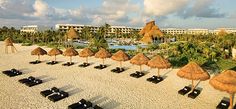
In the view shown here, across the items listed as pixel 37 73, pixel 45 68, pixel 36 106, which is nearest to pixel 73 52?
pixel 45 68

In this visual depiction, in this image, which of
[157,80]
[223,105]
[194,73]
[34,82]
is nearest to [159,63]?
[157,80]

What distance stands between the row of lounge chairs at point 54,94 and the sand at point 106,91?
0.92 feet

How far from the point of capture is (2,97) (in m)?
13.3

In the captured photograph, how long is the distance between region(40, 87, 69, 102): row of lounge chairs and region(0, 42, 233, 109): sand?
280 mm

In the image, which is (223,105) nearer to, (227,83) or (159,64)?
(227,83)

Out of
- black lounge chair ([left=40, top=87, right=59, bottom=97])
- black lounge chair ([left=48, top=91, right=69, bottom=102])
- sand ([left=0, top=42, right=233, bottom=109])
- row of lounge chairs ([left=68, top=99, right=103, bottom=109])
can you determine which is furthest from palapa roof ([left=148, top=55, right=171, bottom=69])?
black lounge chair ([left=40, top=87, right=59, bottom=97])

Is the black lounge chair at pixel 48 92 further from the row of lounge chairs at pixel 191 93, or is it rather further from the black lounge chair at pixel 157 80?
the row of lounge chairs at pixel 191 93

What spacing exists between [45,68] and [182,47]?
15.7 m

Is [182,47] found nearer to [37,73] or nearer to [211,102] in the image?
[211,102]

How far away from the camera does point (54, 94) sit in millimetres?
13359

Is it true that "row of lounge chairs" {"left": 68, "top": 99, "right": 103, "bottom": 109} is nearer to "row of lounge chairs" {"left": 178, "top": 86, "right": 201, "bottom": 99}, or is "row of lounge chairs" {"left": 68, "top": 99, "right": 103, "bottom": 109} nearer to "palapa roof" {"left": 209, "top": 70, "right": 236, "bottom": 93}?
"row of lounge chairs" {"left": 178, "top": 86, "right": 201, "bottom": 99}

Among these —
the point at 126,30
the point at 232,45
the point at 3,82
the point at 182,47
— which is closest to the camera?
the point at 3,82

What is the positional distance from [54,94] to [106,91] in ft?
10.9

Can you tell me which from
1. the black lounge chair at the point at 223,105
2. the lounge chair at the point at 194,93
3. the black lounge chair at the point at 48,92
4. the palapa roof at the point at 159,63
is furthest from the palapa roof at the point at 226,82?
the black lounge chair at the point at 48,92
